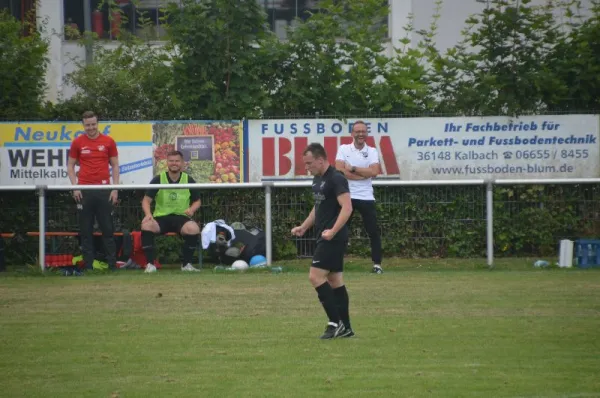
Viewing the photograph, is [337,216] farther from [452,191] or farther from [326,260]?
[452,191]

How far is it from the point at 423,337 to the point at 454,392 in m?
2.53

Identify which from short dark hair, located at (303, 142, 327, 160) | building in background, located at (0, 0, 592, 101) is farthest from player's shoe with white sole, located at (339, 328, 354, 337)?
building in background, located at (0, 0, 592, 101)

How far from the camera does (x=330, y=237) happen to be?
34.4ft

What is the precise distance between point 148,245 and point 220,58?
358 centimetres

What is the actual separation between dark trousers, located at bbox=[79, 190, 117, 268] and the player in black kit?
6.45 meters

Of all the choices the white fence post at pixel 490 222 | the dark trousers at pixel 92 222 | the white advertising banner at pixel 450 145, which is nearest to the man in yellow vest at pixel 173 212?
the dark trousers at pixel 92 222

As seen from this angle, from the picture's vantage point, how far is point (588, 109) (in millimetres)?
18500

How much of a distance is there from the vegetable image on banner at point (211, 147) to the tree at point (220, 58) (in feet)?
1.09

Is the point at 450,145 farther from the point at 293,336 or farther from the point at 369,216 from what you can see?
the point at 293,336

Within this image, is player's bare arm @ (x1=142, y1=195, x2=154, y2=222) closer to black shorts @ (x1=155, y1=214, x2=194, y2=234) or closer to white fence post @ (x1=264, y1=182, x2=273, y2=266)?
black shorts @ (x1=155, y1=214, x2=194, y2=234)

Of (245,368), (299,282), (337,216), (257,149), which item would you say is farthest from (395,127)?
(245,368)

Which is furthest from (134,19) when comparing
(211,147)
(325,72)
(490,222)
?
(490,222)

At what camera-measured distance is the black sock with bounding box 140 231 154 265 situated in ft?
54.0

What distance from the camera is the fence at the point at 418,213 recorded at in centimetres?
1777
